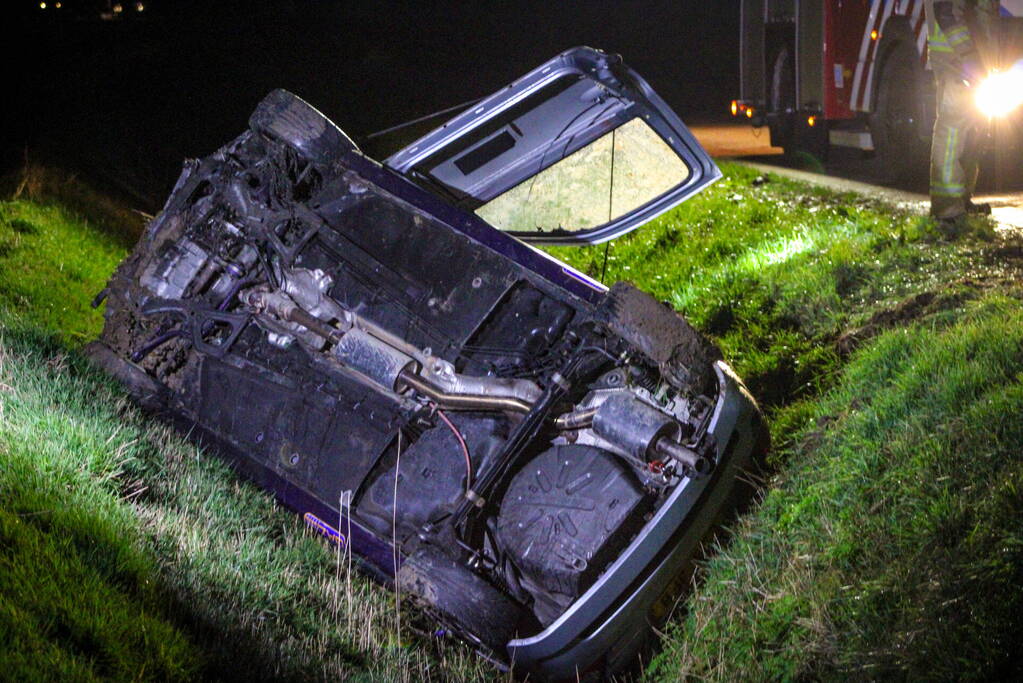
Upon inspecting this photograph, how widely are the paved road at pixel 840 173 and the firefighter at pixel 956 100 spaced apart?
0.34m

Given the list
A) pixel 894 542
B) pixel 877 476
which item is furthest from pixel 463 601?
pixel 877 476

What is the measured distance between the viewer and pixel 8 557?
9.93ft

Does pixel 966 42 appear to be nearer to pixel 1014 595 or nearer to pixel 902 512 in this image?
pixel 902 512

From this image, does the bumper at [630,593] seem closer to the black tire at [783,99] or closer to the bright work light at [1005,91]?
the bright work light at [1005,91]

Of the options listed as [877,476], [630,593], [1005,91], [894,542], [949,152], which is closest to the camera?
[894,542]

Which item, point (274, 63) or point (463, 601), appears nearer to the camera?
point (463, 601)

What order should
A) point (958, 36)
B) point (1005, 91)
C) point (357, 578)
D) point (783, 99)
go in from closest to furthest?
1. point (357, 578)
2. point (958, 36)
3. point (1005, 91)
4. point (783, 99)

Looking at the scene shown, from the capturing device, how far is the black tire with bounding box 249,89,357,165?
5.02m

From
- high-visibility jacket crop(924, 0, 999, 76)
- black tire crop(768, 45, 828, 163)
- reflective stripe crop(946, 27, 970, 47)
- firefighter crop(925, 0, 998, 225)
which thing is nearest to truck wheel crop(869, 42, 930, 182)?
black tire crop(768, 45, 828, 163)

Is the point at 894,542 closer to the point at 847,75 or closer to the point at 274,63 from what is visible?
the point at 847,75

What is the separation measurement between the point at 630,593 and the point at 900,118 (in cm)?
750

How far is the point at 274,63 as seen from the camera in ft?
68.5

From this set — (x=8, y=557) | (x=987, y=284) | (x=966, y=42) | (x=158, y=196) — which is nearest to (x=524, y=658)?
(x=8, y=557)

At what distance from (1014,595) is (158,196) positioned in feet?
32.4
